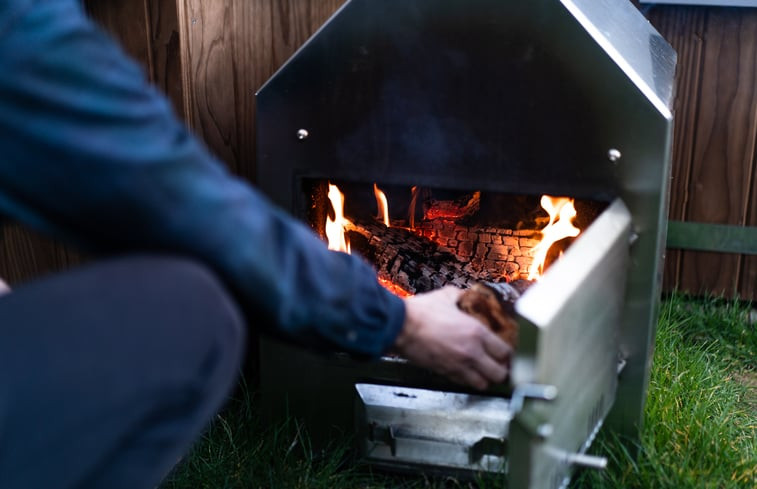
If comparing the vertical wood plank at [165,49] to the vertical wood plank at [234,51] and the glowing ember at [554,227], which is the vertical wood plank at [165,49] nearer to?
the vertical wood plank at [234,51]

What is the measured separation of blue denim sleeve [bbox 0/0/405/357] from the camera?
34.0 inches

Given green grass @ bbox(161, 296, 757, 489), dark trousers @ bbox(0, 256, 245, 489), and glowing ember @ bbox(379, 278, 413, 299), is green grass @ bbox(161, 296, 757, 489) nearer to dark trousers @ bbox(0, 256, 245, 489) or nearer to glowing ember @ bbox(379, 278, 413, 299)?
glowing ember @ bbox(379, 278, 413, 299)

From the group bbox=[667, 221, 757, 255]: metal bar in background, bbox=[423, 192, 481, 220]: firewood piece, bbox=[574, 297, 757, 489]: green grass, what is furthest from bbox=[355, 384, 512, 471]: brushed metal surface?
bbox=[667, 221, 757, 255]: metal bar in background

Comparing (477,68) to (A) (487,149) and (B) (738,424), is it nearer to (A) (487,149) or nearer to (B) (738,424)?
(A) (487,149)

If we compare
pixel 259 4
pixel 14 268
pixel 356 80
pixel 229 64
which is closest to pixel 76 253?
pixel 14 268

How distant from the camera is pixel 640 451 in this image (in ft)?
5.42

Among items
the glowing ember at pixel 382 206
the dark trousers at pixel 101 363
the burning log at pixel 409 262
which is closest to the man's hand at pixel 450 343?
the dark trousers at pixel 101 363

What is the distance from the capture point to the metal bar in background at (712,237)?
2645 millimetres

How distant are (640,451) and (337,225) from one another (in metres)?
0.77

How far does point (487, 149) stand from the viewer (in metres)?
1.61

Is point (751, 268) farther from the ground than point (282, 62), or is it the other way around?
point (282, 62)

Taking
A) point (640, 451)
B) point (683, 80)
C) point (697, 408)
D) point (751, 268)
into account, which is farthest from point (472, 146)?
point (751, 268)

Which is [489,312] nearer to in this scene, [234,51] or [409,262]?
[409,262]

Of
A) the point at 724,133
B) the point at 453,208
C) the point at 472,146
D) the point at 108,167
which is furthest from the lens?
the point at 724,133
